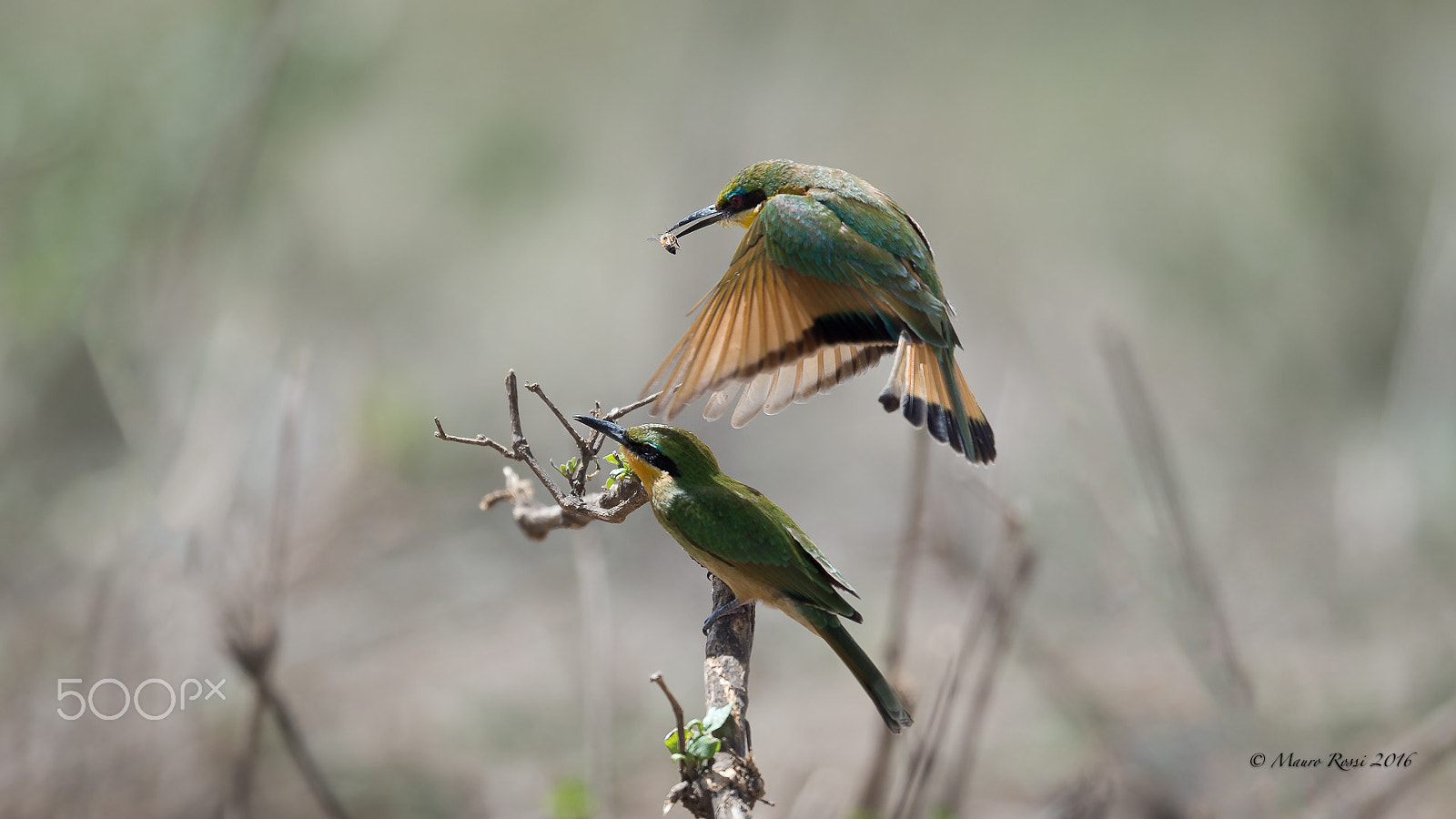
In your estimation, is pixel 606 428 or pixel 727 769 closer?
pixel 727 769

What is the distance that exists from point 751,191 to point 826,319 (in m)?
0.38

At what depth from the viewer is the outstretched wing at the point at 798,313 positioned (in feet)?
4.21

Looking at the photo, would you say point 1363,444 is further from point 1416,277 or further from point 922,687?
point 922,687

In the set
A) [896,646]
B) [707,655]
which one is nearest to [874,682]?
[707,655]

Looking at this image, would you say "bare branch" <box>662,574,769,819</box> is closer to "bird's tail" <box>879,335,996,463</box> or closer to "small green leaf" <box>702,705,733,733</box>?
"small green leaf" <box>702,705,733,733</box>

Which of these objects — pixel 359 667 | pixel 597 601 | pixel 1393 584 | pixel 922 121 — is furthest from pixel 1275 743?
pixel 922 121

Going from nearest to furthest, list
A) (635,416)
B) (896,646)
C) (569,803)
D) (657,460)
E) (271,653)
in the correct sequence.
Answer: (657,460) → (271,653) → (569,803) → (896,646) → (635,416)

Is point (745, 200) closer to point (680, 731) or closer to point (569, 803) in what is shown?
point (680, 731)

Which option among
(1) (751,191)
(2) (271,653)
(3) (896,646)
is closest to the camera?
(1) (751,191)

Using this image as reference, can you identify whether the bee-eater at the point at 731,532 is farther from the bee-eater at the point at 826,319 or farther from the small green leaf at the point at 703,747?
the small green leaf at the point at 703,747

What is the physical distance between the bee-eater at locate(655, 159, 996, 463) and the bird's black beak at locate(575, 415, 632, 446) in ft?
0.31

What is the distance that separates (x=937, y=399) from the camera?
1.45 meters

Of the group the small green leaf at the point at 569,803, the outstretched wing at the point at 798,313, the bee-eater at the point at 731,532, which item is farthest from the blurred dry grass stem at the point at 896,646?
the bee-eater at the point at 731,532

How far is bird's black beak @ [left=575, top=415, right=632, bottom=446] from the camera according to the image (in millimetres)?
1258
